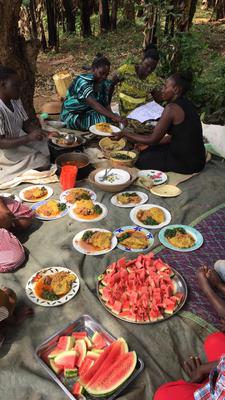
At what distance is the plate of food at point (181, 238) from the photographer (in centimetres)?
339

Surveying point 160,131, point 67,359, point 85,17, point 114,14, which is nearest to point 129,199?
point 160,131

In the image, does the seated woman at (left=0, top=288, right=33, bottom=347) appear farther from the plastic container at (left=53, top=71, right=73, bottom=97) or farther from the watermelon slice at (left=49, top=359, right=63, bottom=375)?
the plastic container at (left=53, top=71, right=73, bottom=97)

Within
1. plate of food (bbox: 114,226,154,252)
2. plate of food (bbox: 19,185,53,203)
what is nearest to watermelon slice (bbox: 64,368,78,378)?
plate of food (bbox: 114,226,154,252)

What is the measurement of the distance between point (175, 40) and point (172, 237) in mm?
5494

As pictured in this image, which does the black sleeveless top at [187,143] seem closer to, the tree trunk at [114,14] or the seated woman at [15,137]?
the seated woman at [15,137]

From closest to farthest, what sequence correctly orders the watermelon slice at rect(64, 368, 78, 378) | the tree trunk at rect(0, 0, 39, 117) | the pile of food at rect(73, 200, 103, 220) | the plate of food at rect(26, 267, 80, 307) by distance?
the watermelon slice at rect(64, 368, 78, 378) < the plate of food at rect(26, 267, 80, 307) < the pile of food at rect(73, 200, 103, 220) < the tree trunk at rect(0, 0, 39, 117)

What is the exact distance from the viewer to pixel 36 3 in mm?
12008

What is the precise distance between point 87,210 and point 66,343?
1636mm

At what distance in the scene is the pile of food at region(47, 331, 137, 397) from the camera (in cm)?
214

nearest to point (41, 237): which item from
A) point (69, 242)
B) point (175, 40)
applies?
point (69, 242)

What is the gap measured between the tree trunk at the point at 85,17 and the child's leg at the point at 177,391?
45.7 feet

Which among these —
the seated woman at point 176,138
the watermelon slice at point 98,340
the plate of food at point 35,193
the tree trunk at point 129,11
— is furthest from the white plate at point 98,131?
the tree trunk at point 129,11

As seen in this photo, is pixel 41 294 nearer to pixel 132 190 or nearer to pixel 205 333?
pixel 205 333

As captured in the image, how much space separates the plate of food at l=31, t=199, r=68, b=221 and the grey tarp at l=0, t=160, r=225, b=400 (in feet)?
0.22
